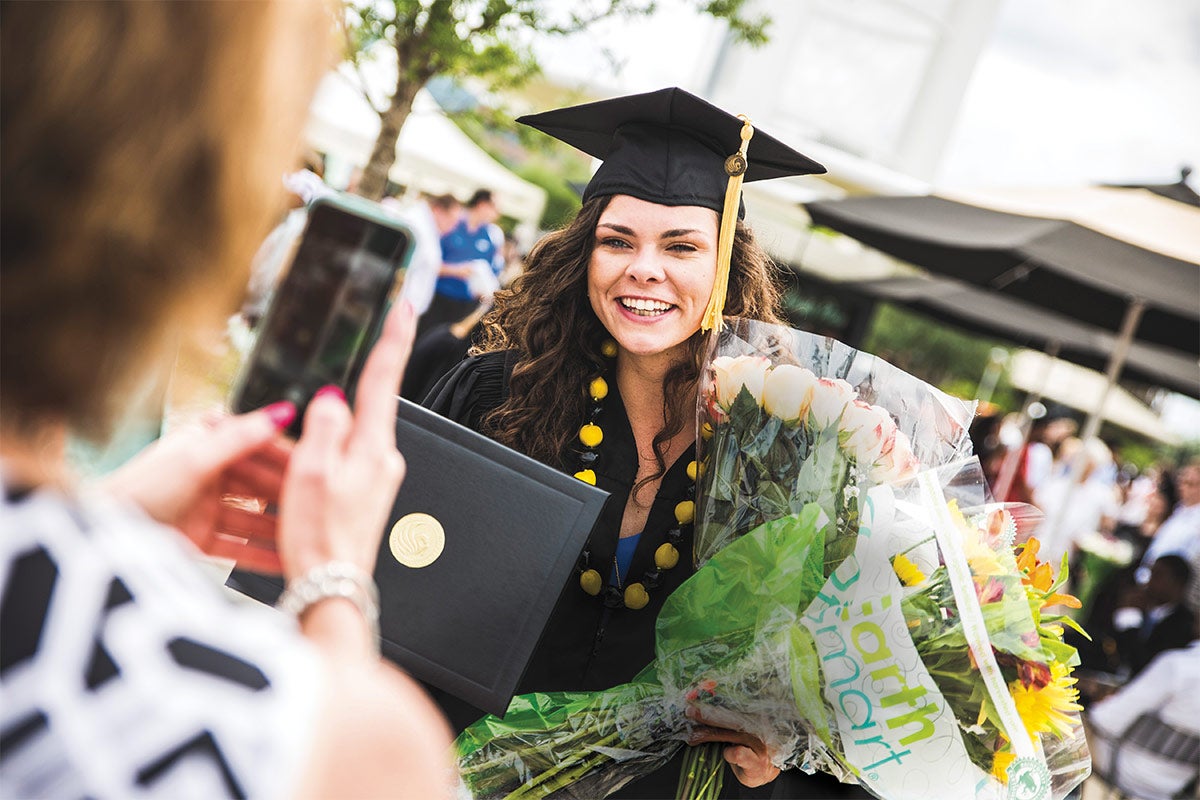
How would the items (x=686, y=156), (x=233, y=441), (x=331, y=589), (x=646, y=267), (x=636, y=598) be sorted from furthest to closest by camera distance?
(x=686, y=156) → (x=646, y=267) → (x=636, y=598) → (x=233, y=441) → (x=331, y=589)

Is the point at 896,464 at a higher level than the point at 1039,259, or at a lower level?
lower

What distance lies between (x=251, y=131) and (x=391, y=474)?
12.0 inches

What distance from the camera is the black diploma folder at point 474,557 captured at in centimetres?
174

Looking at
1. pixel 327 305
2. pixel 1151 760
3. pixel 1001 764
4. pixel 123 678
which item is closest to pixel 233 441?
pixel 327 305

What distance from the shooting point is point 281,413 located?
97cm

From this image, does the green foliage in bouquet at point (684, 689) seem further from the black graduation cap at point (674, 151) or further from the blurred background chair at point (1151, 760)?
the blurred background chair at point (1151, 760)

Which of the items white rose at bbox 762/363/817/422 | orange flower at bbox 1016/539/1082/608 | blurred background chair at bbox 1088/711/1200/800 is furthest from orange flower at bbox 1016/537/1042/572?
blurred background chair at bbox 1088/711/1200/800

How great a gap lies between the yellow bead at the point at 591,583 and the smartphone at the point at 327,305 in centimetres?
118

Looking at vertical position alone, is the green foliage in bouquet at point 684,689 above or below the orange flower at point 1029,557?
below

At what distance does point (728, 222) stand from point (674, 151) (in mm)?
183

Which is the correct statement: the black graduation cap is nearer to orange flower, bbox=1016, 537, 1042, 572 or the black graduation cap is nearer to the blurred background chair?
orange flower, bbox=1016, 537, 1042, 572

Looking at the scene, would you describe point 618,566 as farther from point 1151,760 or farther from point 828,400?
point 1151,760

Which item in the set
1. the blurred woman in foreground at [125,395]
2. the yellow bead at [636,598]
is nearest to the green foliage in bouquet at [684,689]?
the yellow bead at [636,598]

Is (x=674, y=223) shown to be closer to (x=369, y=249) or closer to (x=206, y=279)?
(x=369, y=249)
